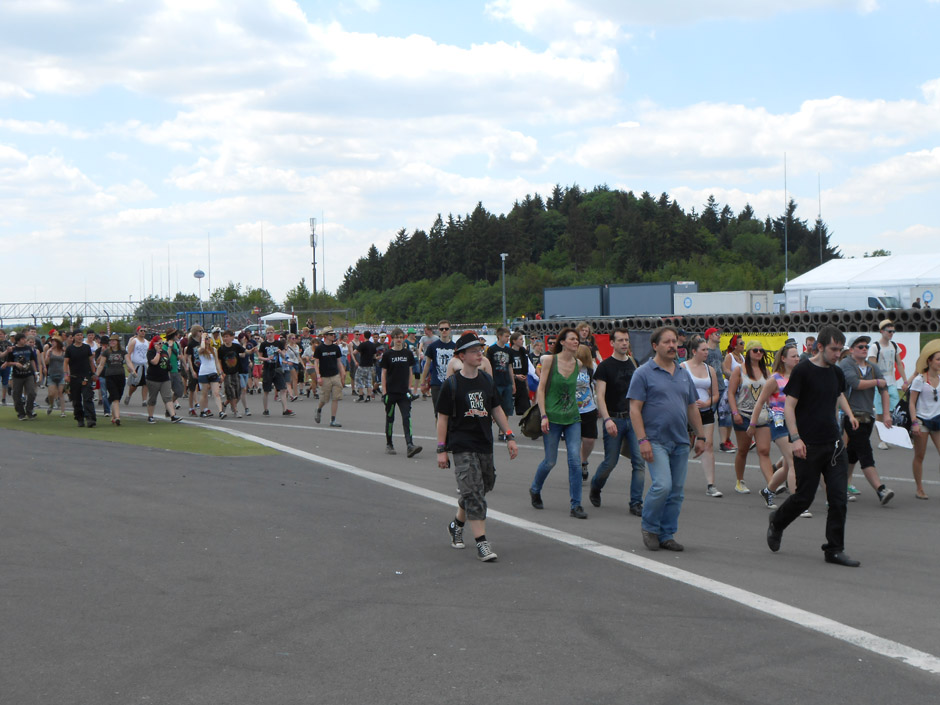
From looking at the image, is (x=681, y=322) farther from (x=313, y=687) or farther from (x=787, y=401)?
(x=313, y=687)

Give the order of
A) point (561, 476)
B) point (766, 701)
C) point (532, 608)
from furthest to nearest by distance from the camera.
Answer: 1. point (561, 476)
2. point (532, 608)
3. point (766, 701)

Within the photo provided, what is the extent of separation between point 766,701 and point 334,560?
3730mm

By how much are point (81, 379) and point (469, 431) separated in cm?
1251

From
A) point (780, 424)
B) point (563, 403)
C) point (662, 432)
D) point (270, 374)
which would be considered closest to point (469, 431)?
point (662, 432)

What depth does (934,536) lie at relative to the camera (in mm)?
8070

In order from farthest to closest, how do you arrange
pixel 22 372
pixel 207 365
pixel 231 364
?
pixel 22 372 < pixel 231 364 < pixel 207 365

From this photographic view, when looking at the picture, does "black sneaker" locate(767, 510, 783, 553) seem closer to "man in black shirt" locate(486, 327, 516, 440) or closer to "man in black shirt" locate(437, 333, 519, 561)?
"man in black shirt" locate(437, 333, 519, 561)

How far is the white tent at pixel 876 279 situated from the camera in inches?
1332

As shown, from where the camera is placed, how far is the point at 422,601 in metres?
6.18

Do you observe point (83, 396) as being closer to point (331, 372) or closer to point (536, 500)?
point (331, 372)

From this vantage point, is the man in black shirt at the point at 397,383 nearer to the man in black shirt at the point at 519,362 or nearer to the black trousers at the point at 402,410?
the black trousers at the point at 402,410

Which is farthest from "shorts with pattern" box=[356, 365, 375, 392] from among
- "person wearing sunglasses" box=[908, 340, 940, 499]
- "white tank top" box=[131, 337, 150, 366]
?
"person wearing sunglasses" box=[908, 340, 940, 499]

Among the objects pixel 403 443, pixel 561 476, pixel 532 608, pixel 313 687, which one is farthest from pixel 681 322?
pixel 313 687

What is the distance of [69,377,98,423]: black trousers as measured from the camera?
58.4 feet
